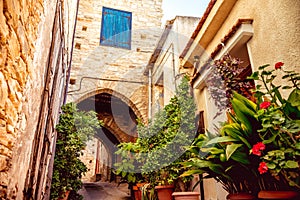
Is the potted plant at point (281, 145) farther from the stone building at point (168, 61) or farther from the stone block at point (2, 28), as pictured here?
the stone building at point (168, 61)

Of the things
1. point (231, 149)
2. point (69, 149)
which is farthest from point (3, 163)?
point (69, 149)

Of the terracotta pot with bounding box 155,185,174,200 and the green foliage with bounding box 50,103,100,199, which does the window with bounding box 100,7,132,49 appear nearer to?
the green foliage with bounding box 50,103,100,199

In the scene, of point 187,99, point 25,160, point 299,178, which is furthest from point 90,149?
point 299,178

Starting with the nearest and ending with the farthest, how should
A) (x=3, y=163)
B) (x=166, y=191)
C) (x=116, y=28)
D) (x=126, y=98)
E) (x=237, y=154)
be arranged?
(x=3, y=163) → (x=237, y=154) → (x=166, y=191) → (x=126, y=98) → (x=116, y=28)

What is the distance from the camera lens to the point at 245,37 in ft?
9.46

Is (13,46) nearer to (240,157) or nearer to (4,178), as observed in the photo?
(4,178)

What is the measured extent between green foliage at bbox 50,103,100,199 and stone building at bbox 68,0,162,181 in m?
2.75

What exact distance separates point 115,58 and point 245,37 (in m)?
6.03

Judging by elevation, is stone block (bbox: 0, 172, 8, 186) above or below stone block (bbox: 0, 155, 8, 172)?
below

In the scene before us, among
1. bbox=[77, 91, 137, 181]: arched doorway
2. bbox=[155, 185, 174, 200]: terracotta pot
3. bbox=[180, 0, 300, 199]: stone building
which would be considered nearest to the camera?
bbox=[180, 0, 300, 199]: stone building

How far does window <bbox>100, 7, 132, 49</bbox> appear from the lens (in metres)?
8.69

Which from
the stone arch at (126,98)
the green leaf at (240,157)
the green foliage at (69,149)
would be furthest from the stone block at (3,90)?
the stone arch at (126,98)

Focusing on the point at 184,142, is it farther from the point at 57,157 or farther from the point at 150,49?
the point at 150,49

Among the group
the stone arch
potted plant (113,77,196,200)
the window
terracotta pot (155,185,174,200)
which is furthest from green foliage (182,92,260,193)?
the window
